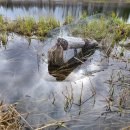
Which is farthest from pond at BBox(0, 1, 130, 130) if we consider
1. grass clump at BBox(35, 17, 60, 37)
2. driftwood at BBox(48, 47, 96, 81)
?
grass clump at BBox(35, 17, 60, 37)

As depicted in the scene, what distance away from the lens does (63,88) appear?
527 centimetres

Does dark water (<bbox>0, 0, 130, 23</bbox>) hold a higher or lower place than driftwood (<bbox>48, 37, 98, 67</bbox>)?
lower

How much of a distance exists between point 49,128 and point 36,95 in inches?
47.7

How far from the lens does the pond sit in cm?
415

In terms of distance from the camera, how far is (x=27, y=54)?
24.0 ft

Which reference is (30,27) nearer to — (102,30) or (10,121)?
(102,30)

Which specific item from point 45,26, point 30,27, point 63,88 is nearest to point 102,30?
point 45,26

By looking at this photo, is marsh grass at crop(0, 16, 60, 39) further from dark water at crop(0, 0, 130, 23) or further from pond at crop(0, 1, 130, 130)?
dark water at crop(0, 0, 130, 23)

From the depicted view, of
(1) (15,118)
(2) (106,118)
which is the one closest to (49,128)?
(1) (15,118)

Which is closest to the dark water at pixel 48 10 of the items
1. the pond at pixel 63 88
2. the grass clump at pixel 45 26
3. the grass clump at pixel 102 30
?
the grass clump at pixel 45 26

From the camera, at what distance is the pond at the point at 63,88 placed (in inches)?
163

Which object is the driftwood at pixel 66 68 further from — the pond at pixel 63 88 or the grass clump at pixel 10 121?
the grass clump at pixel 10 121

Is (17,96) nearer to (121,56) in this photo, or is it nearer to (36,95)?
(36,95)

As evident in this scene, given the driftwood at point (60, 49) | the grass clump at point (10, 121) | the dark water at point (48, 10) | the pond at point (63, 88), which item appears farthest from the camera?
the dark water at point (48, 10)
